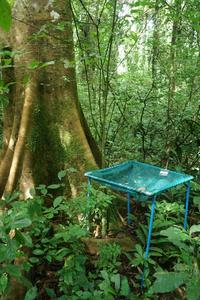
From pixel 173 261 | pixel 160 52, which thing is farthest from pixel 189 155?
pixel 173 261

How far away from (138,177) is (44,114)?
121 centimetres

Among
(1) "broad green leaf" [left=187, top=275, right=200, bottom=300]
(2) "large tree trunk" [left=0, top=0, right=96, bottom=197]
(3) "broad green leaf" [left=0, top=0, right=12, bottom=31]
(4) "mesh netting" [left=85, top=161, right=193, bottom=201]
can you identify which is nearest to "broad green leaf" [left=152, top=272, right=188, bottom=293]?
(1) "broad green leaf" [left=187, top=275, right=200, bottom=300]

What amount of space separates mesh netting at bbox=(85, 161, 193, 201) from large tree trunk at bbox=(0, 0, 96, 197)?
0.39 metres

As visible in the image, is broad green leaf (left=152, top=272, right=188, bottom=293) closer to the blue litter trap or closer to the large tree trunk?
the blue litter trap

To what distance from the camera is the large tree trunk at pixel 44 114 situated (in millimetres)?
3502

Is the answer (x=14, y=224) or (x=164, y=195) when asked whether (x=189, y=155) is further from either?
(x=14, y=224)

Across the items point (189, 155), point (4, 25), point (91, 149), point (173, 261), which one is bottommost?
point (173, 261)

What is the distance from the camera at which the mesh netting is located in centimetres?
293

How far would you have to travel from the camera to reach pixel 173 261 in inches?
119

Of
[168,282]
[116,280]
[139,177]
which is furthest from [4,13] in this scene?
[139,177]

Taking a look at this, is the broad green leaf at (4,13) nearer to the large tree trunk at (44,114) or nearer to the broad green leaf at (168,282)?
the broad green leaf at (168,282)

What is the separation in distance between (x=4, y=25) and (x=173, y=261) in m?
2.62

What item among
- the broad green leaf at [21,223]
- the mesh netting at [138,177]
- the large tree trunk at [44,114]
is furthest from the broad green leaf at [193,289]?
the large tree trunk at [44,114]

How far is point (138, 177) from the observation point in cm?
329
